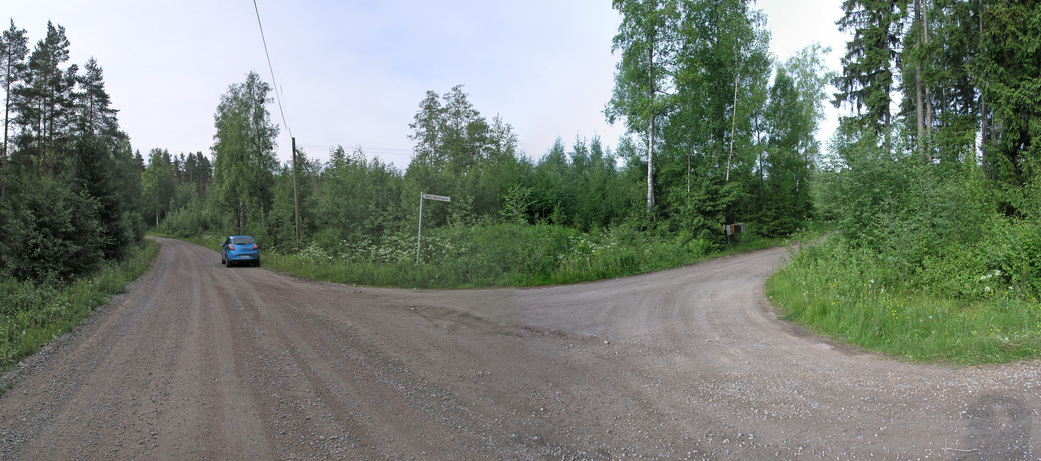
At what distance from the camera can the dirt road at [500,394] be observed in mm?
3004

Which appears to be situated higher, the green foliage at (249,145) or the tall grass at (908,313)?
the green foliage at (249,145)

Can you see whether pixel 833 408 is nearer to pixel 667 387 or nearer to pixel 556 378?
pixel 667 387

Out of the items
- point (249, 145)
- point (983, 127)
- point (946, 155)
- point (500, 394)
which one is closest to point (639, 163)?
point (946, 155)

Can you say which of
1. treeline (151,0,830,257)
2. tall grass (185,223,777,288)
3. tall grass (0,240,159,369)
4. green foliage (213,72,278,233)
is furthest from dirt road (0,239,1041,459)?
green foliage (213,72,278,233)

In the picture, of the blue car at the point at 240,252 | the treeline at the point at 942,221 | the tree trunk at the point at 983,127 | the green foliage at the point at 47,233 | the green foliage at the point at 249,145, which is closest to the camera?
the treeline at the point at 942,221

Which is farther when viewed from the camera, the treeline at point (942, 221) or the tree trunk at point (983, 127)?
the tree trunk at point (983, 127)

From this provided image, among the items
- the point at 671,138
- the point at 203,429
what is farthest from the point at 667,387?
the point at 671,138

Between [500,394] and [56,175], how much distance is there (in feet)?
87.6

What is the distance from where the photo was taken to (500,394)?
3.94 metres

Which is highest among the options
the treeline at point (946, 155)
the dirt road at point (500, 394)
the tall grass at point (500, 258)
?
the treeline at point (946, 155)

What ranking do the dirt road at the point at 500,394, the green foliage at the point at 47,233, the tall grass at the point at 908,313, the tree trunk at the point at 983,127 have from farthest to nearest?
the tree trunk at the point at 983,127
the green foliage at the point at 47,233
the tall grass at the point at 908,313
the dirt road at the point at 500,394

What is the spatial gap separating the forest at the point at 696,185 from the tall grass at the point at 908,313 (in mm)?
36

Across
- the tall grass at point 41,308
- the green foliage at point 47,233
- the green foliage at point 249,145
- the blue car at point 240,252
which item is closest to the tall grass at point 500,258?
the blue car at point 240,252

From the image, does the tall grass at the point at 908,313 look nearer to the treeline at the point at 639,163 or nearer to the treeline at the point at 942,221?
the treeline at the point at 942,221
